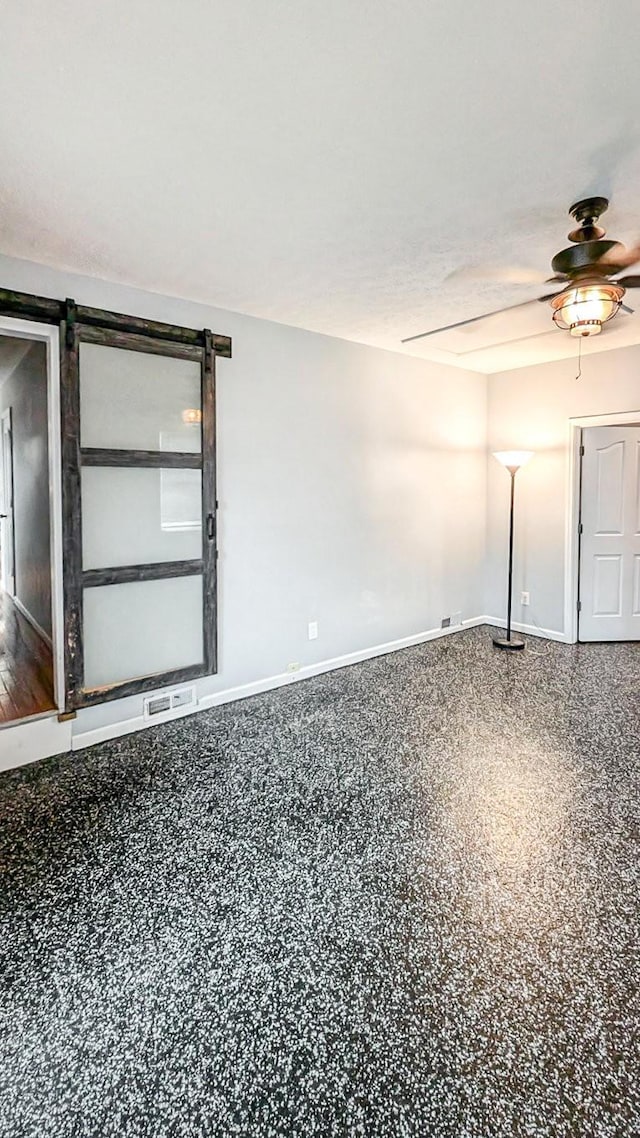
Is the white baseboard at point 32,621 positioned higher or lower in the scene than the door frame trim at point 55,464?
lower

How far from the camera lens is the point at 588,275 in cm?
233

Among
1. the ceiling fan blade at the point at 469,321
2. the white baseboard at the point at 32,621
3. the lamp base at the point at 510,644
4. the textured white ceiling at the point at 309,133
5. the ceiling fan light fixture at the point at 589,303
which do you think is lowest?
the lamp base at the point at 510,644

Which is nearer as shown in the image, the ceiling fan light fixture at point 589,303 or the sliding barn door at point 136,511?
the ceiling fan light fixture at point 589,303

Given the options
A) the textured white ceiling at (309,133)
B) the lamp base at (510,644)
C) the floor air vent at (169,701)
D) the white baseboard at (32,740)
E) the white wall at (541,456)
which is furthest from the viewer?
the lamp base at (510,644)

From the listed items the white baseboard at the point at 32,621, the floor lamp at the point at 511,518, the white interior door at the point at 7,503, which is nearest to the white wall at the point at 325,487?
the floor lamp at the point at 511,518

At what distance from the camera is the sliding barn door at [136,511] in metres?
3.09

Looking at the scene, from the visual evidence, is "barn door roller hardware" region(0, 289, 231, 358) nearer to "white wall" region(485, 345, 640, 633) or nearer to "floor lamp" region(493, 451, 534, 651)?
"floor lamp" region(493, 451, 534, 651)

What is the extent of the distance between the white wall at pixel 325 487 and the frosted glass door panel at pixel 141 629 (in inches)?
8.0

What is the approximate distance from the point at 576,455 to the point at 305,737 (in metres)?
3.62

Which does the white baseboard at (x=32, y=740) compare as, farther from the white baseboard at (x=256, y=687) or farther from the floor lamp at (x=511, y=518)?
the floor lamp at (x=511, y=518)

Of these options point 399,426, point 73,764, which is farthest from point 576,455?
point 73,764

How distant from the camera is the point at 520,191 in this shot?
2229 mm

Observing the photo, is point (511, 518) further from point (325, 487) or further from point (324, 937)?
point (324, 937)

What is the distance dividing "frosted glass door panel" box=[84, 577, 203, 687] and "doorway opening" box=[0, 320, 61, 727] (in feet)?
0.69
